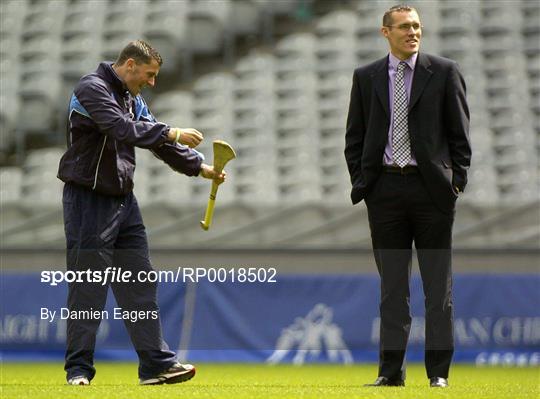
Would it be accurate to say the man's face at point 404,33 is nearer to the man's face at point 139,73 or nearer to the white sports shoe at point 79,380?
the man's face at point 139,73

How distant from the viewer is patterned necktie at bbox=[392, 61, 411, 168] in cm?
567

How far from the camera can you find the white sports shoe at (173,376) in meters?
5.75

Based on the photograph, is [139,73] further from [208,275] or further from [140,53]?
[208,275]

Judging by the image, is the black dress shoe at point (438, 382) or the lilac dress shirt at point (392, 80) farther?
the lilac dress shirt at point (392, 80)

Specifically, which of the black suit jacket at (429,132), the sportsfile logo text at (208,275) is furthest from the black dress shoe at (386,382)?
the sportsfile logo text at (208,275)

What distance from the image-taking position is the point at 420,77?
5707mm

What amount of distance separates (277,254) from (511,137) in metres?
5.05

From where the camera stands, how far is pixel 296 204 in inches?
457

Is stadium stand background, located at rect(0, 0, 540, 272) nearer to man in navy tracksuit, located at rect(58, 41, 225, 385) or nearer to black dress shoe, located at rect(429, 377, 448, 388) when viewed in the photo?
man in navy tracksuit, located at rect(58, 41, 225, 385)

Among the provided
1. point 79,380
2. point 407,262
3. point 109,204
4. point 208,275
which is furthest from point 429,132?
point 208,275

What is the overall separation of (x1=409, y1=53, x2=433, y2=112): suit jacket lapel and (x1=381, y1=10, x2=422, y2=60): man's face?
0.22 feet

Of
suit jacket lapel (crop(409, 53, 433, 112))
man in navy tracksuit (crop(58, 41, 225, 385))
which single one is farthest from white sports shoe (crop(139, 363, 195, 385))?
suit jacket lapel (crop(409, 53, 433, 112))

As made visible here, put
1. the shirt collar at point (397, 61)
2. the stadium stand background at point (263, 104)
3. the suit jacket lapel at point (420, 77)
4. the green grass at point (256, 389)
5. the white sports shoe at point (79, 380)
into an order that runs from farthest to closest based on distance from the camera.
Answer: the stadium stand background at point (263, 104) → the shirt collar at point (397, 61) → the suit jacket lapel at point (420, 77) → the white sports shoe at point (79, 380) → the green grass at point (256, 389)

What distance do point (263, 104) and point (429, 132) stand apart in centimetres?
896
